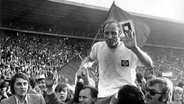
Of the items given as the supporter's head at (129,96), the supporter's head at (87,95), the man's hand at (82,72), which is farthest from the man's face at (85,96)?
the supporter's head at (129,96)

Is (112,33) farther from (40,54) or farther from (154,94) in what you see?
(40,54)

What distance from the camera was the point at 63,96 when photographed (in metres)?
5.60

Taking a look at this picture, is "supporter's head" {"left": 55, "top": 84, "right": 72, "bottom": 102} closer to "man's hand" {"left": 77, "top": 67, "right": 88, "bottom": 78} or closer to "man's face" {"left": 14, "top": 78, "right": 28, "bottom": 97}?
"man's face" {"left": 14, "top": 78, "right": 28, "bottom": 97}

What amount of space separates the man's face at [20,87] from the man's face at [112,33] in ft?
4.95

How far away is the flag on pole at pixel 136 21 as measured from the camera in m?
7.71

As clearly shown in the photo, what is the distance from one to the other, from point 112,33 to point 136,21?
13.8ft

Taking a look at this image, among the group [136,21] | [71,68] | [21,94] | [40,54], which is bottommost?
[21,94]

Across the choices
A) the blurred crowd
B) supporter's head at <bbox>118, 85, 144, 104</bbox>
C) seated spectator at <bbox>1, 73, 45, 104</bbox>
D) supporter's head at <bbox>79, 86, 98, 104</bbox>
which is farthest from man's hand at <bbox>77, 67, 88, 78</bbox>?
the blurred crowd

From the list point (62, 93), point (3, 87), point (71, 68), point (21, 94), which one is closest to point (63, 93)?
point (62, 93)

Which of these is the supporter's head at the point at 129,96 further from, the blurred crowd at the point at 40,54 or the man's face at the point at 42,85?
the blurred crowd at the point at 40,54

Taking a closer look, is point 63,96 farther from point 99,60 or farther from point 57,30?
point 57,30

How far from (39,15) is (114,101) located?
818 inches

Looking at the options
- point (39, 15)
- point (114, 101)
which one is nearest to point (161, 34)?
point (39, 15)

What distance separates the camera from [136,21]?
7.65m
